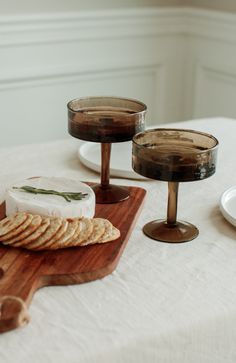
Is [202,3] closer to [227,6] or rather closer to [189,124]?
[227,6]

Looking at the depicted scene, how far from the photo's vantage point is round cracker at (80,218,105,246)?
2.93 ft

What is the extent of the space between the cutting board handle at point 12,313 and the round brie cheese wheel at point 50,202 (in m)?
0.19

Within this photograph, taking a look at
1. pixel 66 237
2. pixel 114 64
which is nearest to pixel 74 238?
pixel 66 237

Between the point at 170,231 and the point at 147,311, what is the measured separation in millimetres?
225

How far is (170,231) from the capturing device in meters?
0.98

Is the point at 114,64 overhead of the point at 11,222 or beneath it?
beneath

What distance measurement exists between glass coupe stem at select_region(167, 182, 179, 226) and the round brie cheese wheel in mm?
116

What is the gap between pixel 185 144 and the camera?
3.28 feet

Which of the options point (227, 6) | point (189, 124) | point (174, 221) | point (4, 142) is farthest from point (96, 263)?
point (227, 6)

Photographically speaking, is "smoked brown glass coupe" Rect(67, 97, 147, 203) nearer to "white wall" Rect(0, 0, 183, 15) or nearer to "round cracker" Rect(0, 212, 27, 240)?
"round cracker" Rect(0, 212, 27, 240)

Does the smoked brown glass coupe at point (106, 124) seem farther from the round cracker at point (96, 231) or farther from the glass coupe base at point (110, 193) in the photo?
the round cracker at point (96, 231)

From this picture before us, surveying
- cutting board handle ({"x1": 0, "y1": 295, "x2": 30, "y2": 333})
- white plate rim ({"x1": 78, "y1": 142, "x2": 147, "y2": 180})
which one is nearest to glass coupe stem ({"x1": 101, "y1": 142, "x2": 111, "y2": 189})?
white plate rim ({"x1": 78, "y1": 142, "x2": 147, "y2": 180})

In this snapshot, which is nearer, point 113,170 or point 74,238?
point 74,238

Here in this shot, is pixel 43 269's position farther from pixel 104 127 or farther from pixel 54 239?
pixel 104 127
